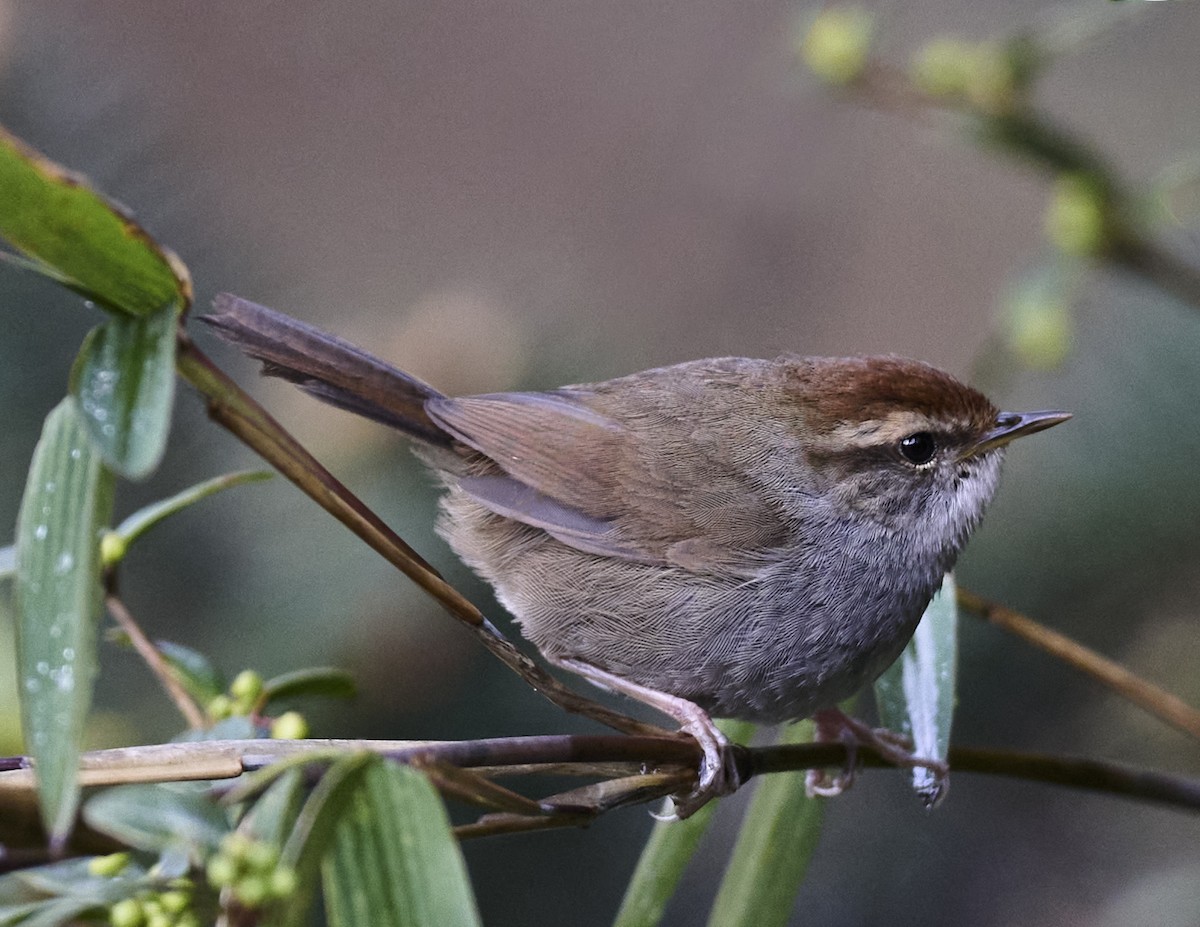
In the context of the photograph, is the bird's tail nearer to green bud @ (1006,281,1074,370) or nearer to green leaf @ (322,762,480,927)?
green leaf @ (322,762,480,927)

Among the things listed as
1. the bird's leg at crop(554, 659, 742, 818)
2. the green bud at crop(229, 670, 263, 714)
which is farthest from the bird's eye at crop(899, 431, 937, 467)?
the green bud at crop(229, 670, 263, 714)

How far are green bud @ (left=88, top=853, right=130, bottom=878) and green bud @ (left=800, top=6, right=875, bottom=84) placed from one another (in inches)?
86.1

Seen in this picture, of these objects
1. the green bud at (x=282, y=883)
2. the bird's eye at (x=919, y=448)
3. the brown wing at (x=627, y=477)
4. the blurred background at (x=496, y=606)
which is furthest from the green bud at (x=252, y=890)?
the bird's eye at (x=919, y=448)

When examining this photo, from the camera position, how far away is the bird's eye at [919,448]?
253 cm

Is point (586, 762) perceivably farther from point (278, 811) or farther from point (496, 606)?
point (496, 606)

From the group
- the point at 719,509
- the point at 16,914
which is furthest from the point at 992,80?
the point at 16,914

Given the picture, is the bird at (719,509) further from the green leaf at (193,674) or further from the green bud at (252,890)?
the green bud at (252,890)

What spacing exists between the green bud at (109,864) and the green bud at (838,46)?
219cm

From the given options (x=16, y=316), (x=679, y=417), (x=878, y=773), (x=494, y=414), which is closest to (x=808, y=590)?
(x=679, y=417)

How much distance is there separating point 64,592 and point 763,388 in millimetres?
1727

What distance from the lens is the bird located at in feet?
7.59

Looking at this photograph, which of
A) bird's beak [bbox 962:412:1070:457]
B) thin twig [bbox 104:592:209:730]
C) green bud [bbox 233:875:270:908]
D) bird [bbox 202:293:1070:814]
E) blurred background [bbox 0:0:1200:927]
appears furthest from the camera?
blurred background [bbox 0:0:1200:927]

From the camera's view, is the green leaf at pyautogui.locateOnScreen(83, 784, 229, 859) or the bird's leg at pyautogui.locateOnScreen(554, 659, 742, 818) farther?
the bird's leg at pyautogui.locateOnScreen(554, 659, 742, 818)

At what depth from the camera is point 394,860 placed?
115cm
